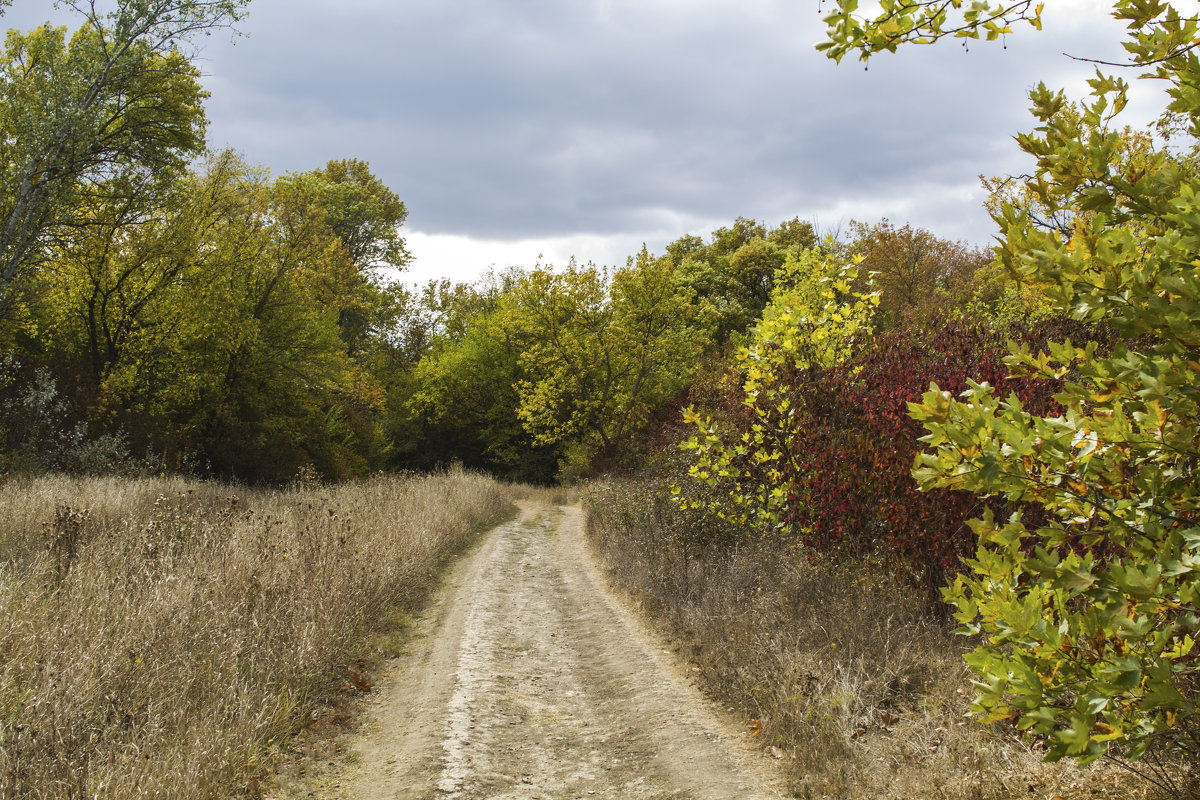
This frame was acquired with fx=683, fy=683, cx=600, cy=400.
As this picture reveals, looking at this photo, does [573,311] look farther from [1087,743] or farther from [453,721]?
[1087,743]

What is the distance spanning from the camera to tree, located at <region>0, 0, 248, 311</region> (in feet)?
49.1

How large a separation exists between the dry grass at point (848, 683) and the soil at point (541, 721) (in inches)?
13.1

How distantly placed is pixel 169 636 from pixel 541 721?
2.90m

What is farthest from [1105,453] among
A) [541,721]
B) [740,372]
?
[740,372]

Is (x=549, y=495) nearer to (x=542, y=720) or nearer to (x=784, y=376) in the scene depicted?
(x=784, y=376)

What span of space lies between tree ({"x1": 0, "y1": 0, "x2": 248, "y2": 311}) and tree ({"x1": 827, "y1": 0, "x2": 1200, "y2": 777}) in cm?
1820

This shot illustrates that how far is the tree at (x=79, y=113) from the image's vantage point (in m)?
15.0

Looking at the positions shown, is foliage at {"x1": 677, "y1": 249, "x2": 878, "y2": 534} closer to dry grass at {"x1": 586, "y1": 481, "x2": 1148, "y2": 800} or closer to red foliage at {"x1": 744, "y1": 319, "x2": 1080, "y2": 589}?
red foliage at {"x1": 744, "y1": 319, "x2": 1080, "y2": 589}

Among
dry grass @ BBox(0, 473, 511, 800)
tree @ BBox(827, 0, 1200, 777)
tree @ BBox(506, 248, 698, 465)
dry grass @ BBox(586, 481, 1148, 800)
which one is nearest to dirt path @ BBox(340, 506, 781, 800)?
dry grass @ BBox(586, 481, 1148, 800)

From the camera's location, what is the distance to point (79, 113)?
48.6 feet

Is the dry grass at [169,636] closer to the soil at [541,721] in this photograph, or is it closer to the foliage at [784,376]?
the soil at [541,721]

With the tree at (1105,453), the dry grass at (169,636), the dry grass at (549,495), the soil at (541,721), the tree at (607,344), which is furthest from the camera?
the tree at (607,344)

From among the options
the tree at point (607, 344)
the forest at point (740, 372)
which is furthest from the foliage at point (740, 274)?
the tree at point (607, 344)

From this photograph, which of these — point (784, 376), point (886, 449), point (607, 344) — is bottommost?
point (886, 449)
